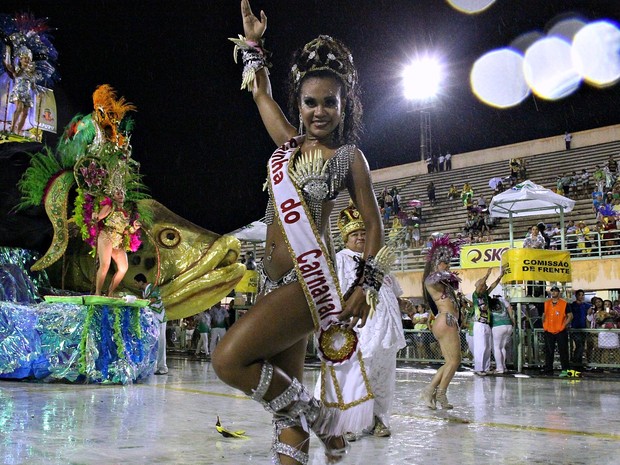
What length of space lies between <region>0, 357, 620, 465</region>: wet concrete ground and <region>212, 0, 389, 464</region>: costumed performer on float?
1.13 metres

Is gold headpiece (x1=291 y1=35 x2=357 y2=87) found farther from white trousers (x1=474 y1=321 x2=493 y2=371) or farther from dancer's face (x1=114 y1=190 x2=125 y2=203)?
white trousers (x1=474 y1=321 x2=493 y2=371)

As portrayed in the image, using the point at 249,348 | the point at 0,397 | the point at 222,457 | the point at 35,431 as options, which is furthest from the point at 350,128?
the point at 0,397

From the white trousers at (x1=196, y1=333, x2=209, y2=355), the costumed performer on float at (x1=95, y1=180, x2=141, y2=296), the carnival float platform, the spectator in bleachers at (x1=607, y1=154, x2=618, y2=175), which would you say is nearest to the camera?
the carnival float platform

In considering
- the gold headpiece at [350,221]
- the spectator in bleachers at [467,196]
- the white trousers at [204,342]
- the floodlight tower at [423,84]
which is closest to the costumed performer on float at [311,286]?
the gold headpiece at [350,221]

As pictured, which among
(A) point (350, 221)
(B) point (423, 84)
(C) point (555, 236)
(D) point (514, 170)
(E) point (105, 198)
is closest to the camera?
(A) point (350, 221)

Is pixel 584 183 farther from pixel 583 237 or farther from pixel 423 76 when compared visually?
pixel 423 76

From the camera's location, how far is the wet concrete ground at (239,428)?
3.88 meters

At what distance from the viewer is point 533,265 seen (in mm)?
12094

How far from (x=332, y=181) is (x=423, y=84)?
32.9 metres

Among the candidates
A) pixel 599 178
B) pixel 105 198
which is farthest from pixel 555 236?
pixel 105 198

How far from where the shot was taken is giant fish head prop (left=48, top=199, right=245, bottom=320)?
9.50 m

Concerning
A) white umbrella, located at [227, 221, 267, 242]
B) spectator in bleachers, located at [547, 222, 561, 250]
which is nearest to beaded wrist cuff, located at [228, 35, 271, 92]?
white umbrella, located at [227, 221, 267, 242]

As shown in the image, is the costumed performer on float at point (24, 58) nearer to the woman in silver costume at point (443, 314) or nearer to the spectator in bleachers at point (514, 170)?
the woman in silver costume at point (443, 314)

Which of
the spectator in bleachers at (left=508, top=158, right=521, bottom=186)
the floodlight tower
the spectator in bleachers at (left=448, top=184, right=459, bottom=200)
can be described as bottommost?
the spectator in bleachers at (left=448, top=184, right=459, bottom=200)
